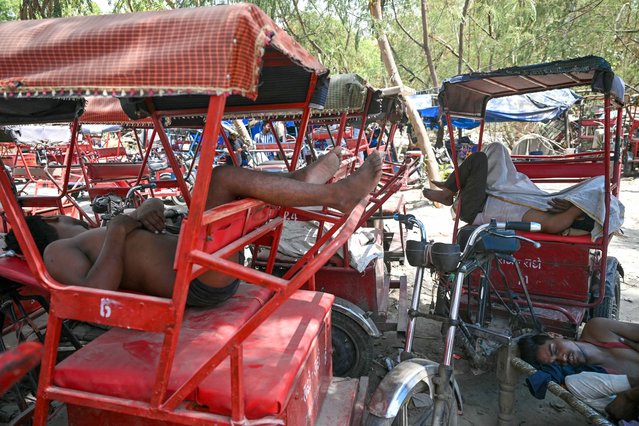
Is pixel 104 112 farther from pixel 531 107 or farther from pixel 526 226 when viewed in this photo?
pixel 531 107

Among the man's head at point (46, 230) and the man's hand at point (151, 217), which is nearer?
the man's hand at point (151, 217)

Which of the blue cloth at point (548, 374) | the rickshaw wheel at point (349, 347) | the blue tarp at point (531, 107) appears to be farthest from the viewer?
the blue tarp at point (531, 107)

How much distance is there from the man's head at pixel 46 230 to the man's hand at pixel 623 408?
338 centimetres

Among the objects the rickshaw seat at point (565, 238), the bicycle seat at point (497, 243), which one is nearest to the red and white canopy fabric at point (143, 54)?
the bicycle seat at point (497, 243)

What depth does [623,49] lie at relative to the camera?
47.9 feet

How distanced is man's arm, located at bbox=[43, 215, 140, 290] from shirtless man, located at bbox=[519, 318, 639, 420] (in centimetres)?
243

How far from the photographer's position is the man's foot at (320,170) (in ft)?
8.02

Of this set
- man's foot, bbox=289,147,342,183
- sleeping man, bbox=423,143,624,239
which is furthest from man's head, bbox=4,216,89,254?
sleeping man, bbox=423,143,624,239

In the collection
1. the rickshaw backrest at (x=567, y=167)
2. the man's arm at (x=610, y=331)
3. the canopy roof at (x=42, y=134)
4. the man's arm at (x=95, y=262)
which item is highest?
the canopy roof at (x=42, y=134)

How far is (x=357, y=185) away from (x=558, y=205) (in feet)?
7.59

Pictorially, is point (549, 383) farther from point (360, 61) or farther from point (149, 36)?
point (360, 61)

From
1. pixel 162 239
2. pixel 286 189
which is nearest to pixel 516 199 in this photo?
pixel 286 189

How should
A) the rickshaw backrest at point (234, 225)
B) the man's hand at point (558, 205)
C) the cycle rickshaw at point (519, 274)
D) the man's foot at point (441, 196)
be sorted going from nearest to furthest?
the rickshaw backrest at point (234, 225)
the cycle rickshaw at point (519, 274)
the man's hand at point (558, 205)
the man's foot at point (441, 196)

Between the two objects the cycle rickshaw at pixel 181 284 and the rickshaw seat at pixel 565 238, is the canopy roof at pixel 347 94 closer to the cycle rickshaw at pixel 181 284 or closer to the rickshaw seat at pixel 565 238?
the cycle rickshaw at pixel 181 284
